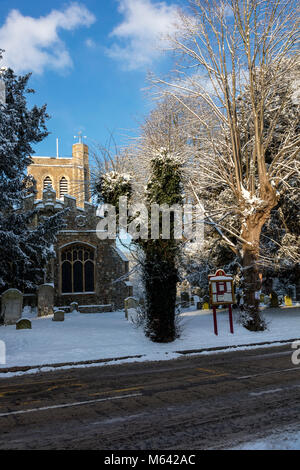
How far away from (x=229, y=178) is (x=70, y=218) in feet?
45.2

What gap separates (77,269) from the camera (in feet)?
84.4

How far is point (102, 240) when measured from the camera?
86.7 feet

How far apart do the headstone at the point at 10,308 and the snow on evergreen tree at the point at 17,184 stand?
27.4 inches

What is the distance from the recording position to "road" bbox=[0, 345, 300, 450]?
4.11 m

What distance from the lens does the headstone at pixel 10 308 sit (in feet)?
50.9

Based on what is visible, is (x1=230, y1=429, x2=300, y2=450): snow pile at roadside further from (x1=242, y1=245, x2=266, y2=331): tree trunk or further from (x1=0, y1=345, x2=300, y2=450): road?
(x1=242, y1=245, x2=266, y2=331): tree trunk

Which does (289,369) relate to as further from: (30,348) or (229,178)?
(229,178)

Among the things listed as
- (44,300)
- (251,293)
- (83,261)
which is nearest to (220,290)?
(251,293)

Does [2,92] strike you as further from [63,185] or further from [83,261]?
[63,185]

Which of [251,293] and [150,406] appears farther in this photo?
[251,293]

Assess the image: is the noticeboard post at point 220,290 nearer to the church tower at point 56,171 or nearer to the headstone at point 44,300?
the headstone at point 44,300

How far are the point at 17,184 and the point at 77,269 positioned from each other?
34.5ft
